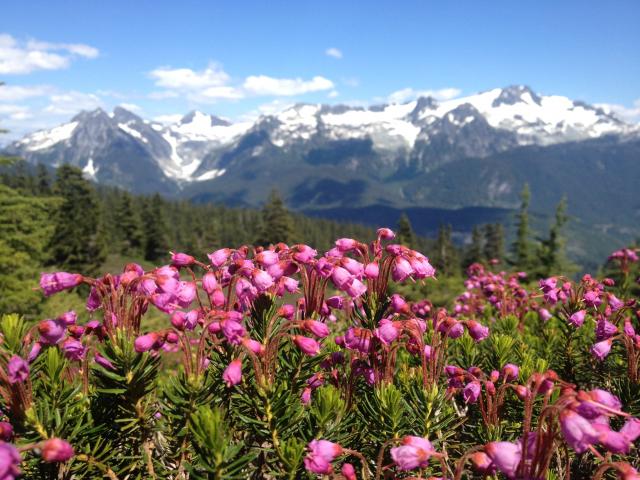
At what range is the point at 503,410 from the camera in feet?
9.13

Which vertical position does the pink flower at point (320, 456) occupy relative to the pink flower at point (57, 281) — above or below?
below

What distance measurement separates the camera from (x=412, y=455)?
1782 mm

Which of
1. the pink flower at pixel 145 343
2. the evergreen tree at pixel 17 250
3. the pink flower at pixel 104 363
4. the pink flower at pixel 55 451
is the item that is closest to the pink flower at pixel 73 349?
the pink flower at pixel 104 363

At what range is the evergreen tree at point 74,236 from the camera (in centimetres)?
5016

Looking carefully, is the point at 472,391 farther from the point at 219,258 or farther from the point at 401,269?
the point at 219,258

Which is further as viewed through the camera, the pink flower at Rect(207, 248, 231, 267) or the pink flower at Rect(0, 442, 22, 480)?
the pink flower at Rect(207, 248, 231, 267)

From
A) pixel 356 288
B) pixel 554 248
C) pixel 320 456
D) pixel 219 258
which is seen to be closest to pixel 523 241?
pixel 554 248

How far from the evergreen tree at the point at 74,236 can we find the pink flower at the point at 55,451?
49000mm

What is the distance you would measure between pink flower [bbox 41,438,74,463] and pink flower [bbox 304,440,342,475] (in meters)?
0.89

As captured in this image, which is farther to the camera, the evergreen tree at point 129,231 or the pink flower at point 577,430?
the evergreen tree at point 129,231

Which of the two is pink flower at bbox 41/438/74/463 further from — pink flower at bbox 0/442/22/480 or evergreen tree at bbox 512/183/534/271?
evergreen tree at bbox 512/183/534/271

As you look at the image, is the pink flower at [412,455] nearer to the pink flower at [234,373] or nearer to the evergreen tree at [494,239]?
the pink flower at [234,373]

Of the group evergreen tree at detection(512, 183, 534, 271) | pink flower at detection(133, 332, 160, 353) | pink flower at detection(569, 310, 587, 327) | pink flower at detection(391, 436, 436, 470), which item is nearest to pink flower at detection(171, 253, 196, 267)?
pink flower at detection(133, 332, 160, 353)

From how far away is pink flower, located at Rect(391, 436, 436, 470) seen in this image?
1.76 meters
